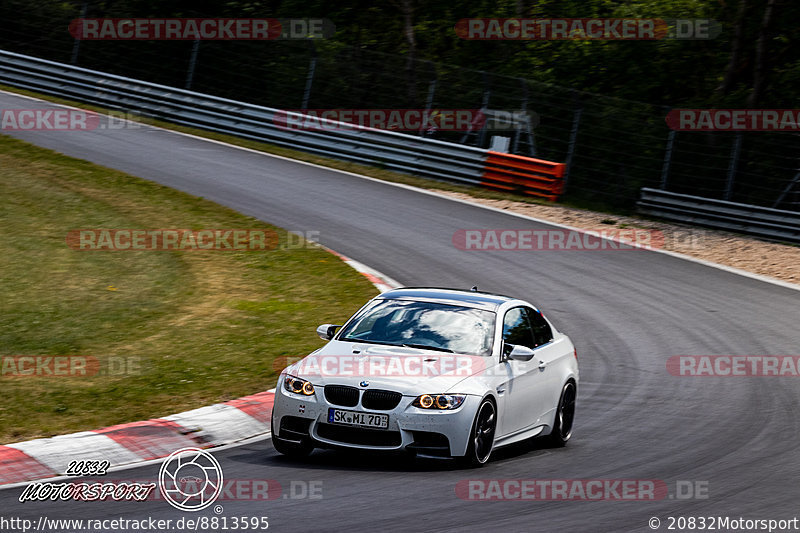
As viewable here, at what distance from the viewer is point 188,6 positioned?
35625mm

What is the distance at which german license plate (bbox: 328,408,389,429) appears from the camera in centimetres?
794

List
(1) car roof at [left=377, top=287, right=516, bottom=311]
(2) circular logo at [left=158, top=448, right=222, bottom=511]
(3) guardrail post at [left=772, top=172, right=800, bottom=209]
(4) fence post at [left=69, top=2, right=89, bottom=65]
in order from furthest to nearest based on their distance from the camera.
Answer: (4) fence post at [left=69, top=2, right=89, bottom=65]
(3) guardrail post at [left=772, top=172, right=800, bottom=209]
(1) car roof at [left=377, top=287, right=516, bottom=311]
(2) circular logo at [left=158, top=448, right=222, bottom=511]

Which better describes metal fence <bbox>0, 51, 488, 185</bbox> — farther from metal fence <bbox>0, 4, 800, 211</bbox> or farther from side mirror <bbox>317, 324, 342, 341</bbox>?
side mirror <bbox>317, 324, 342, 341</bbox>

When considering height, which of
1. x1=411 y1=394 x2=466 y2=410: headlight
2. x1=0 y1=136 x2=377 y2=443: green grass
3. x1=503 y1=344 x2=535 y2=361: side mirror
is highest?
x1=503 y1=344 x2=535 y2=361: side mirror

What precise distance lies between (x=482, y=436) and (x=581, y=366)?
476 cm

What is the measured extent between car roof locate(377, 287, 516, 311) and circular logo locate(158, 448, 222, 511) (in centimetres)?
230

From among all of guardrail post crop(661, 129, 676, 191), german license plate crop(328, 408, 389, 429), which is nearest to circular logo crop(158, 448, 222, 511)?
german license plate crop(328, 408, 389, 429)

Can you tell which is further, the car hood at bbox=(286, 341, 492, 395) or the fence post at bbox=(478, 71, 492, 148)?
A: the fence post at bbox=(478, 71, 492, 148)

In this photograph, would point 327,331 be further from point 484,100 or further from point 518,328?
point 484,100

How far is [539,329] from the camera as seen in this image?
999 cm

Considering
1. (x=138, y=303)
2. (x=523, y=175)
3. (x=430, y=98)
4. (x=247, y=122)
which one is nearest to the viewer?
(x=138, y=303)

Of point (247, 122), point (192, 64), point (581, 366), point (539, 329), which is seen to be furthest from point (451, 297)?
point (192, 64)

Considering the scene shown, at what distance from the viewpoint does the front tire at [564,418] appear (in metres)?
9.62

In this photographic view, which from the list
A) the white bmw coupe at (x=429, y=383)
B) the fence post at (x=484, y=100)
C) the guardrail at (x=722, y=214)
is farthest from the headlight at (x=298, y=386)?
the fence post at (x=484, y=100)
